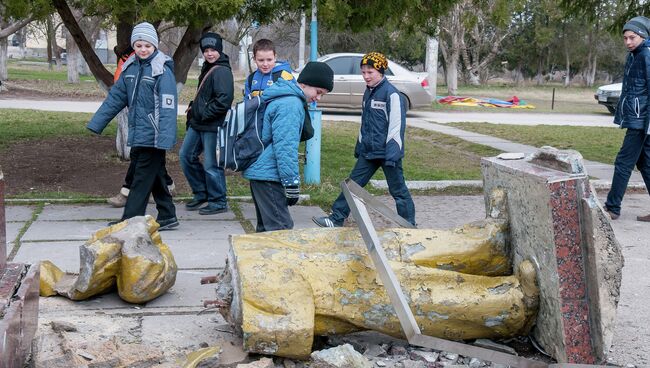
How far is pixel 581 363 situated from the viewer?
13.0ft

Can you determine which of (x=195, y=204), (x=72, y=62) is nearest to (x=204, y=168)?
(x=195, y=204)

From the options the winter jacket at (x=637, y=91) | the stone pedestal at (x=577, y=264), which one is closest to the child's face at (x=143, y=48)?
the stone pedestal at (x=577, y=264)

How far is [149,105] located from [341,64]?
14.1m

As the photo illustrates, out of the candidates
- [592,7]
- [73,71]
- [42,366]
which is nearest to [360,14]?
[592,7]

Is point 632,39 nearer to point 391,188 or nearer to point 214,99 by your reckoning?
point 391,188

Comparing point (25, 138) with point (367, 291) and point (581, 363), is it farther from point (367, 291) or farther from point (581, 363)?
point (581, 363)

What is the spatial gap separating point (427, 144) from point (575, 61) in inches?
1798

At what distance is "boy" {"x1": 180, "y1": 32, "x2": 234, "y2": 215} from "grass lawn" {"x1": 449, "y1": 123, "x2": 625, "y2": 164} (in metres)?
6.78

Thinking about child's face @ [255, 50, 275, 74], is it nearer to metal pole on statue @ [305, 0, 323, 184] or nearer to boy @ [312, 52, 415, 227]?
boy @ [312, 52, 415, 227]

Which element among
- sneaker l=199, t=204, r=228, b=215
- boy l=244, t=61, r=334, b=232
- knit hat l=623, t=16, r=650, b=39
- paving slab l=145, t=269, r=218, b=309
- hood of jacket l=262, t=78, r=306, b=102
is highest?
knit hat l=623, t=16, r=650, b=39

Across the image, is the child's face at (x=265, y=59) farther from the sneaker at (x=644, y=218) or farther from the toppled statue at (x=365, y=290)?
the sneaker at (x=644, y=218)

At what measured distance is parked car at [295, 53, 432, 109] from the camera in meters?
20.2

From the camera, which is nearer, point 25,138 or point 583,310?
point 583,310

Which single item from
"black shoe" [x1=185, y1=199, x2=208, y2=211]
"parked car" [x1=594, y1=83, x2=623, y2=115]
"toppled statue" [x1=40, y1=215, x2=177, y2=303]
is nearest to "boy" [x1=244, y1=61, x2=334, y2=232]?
"toppled statue" [x1=40, y1=215, x2=177, y2=303]
